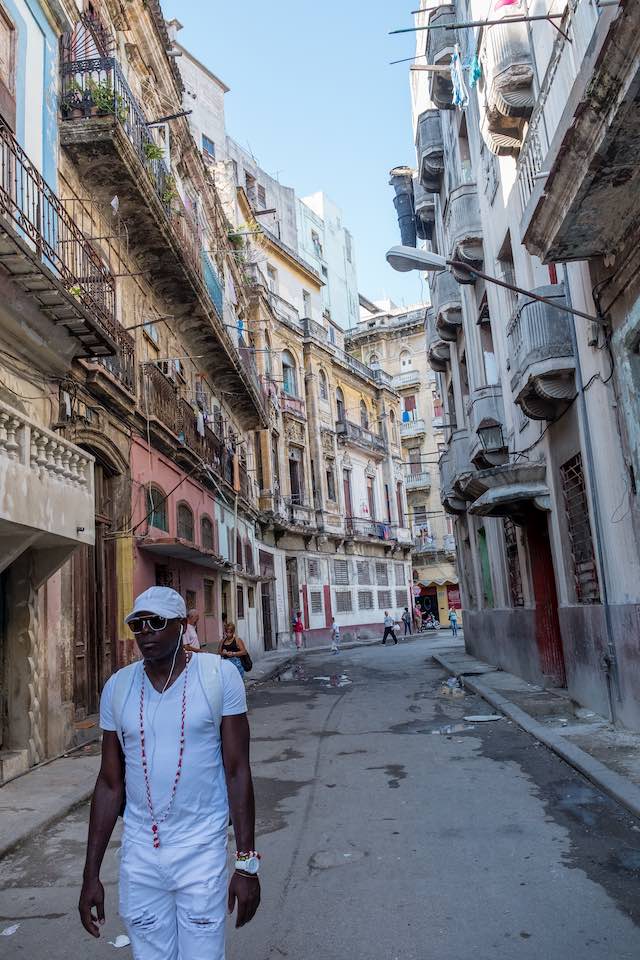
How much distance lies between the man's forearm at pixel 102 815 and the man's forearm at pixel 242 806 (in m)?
0.45

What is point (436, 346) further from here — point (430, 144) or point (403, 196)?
point (403, 196)

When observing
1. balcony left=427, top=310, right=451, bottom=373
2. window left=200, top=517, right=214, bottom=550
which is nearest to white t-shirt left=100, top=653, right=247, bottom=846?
window left=200, top=517, right=214, bottom=550

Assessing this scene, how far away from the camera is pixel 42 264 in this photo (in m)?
9.10

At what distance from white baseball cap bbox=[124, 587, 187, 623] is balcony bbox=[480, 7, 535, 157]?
11.1 meters

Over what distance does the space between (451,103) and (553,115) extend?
1069 cm

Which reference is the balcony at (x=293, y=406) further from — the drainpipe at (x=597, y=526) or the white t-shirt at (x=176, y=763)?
the white t-shirt at (x=176, y=763)

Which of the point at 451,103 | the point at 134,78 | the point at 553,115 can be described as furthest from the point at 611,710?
the point at 134,78

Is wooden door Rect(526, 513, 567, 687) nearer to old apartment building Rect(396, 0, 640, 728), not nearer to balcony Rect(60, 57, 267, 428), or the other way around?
old apartment building Rect(396, 0, 640, 728)

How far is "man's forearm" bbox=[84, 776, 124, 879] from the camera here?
2893mm

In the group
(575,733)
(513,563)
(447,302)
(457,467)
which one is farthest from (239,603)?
(575,733)

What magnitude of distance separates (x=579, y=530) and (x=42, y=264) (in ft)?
26.6

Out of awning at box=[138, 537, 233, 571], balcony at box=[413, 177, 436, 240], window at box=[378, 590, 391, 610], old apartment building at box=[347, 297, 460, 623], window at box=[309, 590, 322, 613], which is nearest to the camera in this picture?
awning at box=[138, 537, 233, 571]

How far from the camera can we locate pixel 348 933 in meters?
4.07

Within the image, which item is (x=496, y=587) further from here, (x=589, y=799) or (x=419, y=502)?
(x=419, y=502)
